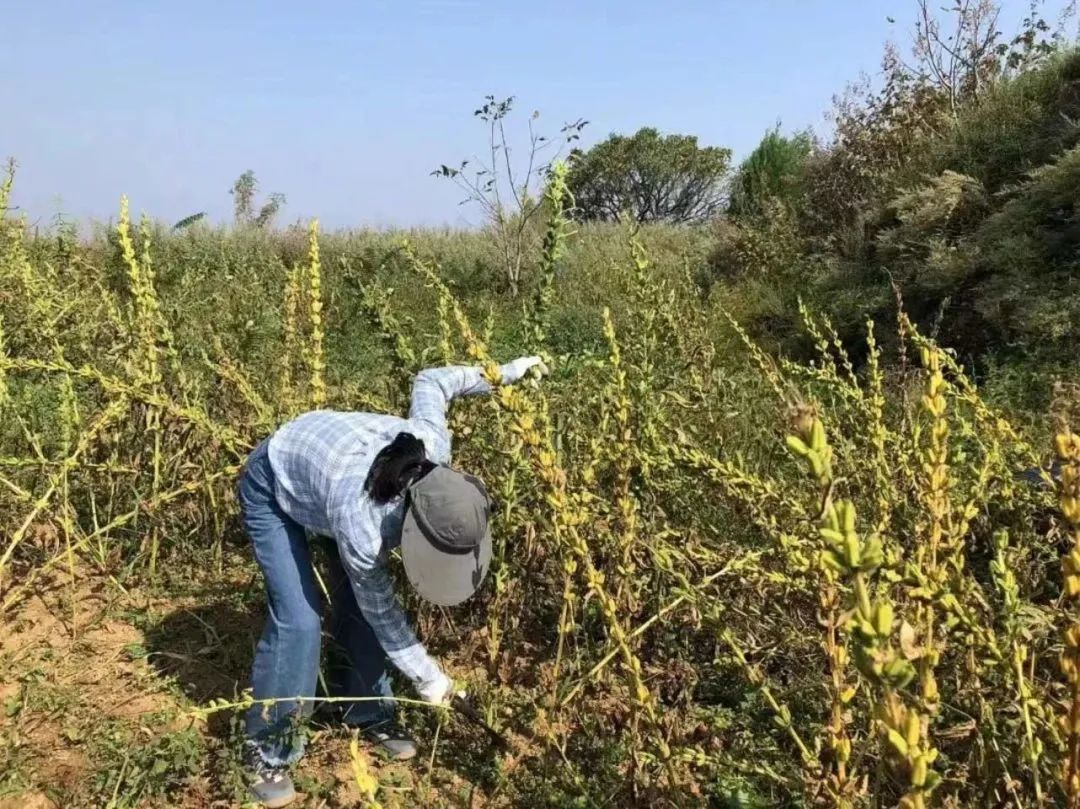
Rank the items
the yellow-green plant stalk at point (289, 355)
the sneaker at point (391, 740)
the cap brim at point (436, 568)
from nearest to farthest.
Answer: the cap brim at point (436, 568)
the sneaker at point (391, 740)
the yellow-green plant stalk at point (289, 355)

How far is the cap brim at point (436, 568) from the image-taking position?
2.03 meters

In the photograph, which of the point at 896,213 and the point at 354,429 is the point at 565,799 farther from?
the point at 896,213

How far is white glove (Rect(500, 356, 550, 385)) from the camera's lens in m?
2.30

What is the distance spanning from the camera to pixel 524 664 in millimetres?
2914

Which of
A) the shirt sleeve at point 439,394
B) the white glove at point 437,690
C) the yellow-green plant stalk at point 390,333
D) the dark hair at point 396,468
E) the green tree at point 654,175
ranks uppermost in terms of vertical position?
the green tree at point 654,175

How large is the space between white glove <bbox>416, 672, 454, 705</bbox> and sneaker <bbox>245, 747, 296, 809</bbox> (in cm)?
48

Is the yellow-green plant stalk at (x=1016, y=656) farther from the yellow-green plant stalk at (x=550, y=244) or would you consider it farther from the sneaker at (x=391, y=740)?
the sneaker at (x=391, y=740)

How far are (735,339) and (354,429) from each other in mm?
4223

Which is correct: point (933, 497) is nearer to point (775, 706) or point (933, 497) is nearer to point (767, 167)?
point (775, 706)

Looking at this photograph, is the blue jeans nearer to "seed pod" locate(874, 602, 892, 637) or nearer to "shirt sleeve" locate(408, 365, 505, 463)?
"shirt sleeve" locate(408, 365, 505, 463)

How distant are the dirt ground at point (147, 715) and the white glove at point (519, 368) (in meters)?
0.92

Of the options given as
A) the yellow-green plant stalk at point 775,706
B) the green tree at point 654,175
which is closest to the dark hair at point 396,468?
the yellow-green plant stalk at point 775,706

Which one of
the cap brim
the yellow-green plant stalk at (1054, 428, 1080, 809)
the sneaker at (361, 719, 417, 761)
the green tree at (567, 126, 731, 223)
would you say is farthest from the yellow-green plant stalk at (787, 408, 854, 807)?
the green tree at (567, 126, 731, 223)

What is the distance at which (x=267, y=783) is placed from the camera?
2.38m
